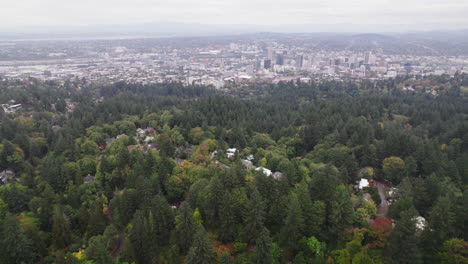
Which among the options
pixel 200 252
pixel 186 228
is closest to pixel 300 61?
pixel 186 228

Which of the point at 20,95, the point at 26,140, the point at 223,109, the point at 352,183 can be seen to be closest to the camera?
the point at 352,183

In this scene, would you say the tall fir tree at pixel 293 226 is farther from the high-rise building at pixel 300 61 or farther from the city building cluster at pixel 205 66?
the high-rise building at pixel 300 61

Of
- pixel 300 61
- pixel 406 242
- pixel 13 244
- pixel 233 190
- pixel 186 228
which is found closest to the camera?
pixel 406 242

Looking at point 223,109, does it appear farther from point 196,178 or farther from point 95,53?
point 95,53

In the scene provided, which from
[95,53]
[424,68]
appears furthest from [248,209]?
[95,53]

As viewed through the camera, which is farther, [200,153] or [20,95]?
[20,95]

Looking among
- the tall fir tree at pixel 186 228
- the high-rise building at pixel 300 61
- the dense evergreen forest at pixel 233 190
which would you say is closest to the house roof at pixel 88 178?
the dense evergreen forest at pixel 233 190

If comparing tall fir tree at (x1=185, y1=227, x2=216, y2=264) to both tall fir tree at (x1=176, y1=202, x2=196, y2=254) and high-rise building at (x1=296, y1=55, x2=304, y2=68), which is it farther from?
high-rise building at (x1=296, y1=55, x2=304, y2=68)

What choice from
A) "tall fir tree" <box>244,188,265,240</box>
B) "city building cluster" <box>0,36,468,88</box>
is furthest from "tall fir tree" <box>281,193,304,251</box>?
"city building cluster" <box>0,36,468,88</box>

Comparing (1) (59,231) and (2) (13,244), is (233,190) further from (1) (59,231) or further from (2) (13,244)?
(2) (13,244)
